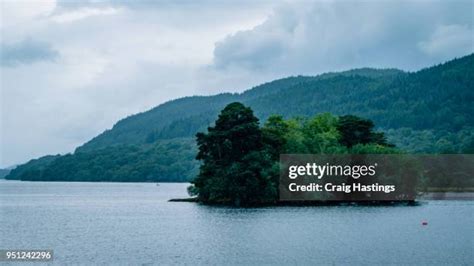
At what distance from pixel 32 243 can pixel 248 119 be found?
60473 millimetres

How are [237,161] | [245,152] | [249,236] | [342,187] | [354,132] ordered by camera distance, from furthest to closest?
[354,132] < [342,187] < [245,152] < [237,161] < [249,236]

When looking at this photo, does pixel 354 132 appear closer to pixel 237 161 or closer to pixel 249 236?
pixel 237 161

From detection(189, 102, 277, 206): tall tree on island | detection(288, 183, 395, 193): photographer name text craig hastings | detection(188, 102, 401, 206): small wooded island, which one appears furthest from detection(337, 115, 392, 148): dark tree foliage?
detection(189, 102, 277, 206): tall tree on island

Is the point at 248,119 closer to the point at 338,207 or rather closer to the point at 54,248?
the point at 338,207

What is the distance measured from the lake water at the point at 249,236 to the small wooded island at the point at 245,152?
510cm

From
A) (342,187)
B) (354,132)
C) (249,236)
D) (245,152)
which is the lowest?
(249,236)

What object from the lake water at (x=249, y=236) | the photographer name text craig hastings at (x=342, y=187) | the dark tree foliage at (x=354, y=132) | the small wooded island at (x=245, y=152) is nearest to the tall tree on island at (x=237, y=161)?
the small wooded island at (x=245, y=152)

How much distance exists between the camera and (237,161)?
5069 inches

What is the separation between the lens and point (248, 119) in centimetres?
13138

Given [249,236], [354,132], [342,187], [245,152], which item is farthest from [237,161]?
[249,236]

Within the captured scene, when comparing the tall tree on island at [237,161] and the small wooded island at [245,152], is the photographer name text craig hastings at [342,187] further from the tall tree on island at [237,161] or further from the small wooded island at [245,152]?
the tall tree on island at [237,161]

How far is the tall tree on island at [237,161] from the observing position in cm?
12719

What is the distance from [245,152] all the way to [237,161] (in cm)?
253

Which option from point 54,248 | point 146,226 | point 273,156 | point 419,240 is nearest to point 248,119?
point 273,156
